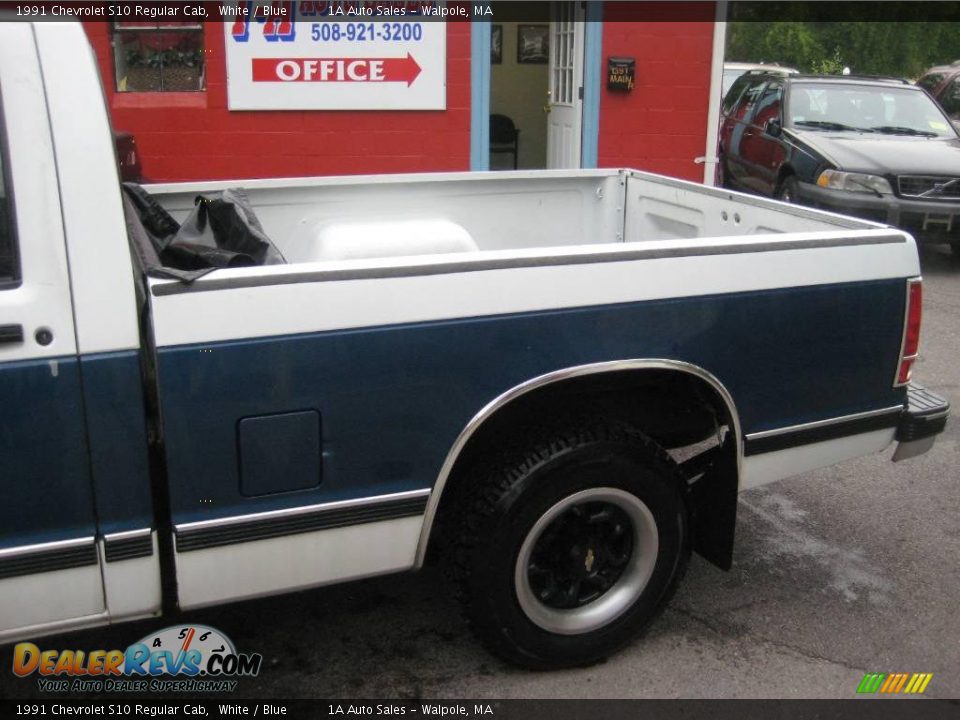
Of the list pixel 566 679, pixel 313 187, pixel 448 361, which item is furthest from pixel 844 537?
pixel 313 187

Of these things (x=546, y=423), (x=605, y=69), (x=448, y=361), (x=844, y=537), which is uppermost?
(x=605, y=69)

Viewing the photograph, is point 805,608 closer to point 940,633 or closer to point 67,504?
point 940,633

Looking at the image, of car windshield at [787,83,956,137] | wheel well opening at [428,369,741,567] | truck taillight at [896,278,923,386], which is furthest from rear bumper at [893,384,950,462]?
car windshield at [787,83,956,137]

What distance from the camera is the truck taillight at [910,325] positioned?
3.15 meters

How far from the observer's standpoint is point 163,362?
230 cm

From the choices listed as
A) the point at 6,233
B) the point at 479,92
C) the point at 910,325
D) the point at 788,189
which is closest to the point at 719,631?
the point at 910,325

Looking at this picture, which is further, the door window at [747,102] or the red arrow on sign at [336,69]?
the door window at [747,102]

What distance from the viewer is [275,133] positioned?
8102 mm

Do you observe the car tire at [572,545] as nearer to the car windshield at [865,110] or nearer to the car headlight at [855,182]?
the car headlight at [855,182]

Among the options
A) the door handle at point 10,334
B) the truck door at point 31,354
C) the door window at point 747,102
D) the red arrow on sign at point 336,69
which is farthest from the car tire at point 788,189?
the door handle at point 10,334

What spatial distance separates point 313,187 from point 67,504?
2.23m

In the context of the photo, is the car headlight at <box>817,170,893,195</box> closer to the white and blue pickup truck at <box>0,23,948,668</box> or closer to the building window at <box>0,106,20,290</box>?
the white and blue pickup truck at <box>0,23,948,668</box>

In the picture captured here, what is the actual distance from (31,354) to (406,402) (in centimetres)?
90

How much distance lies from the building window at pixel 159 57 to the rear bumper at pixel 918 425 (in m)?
6.35
